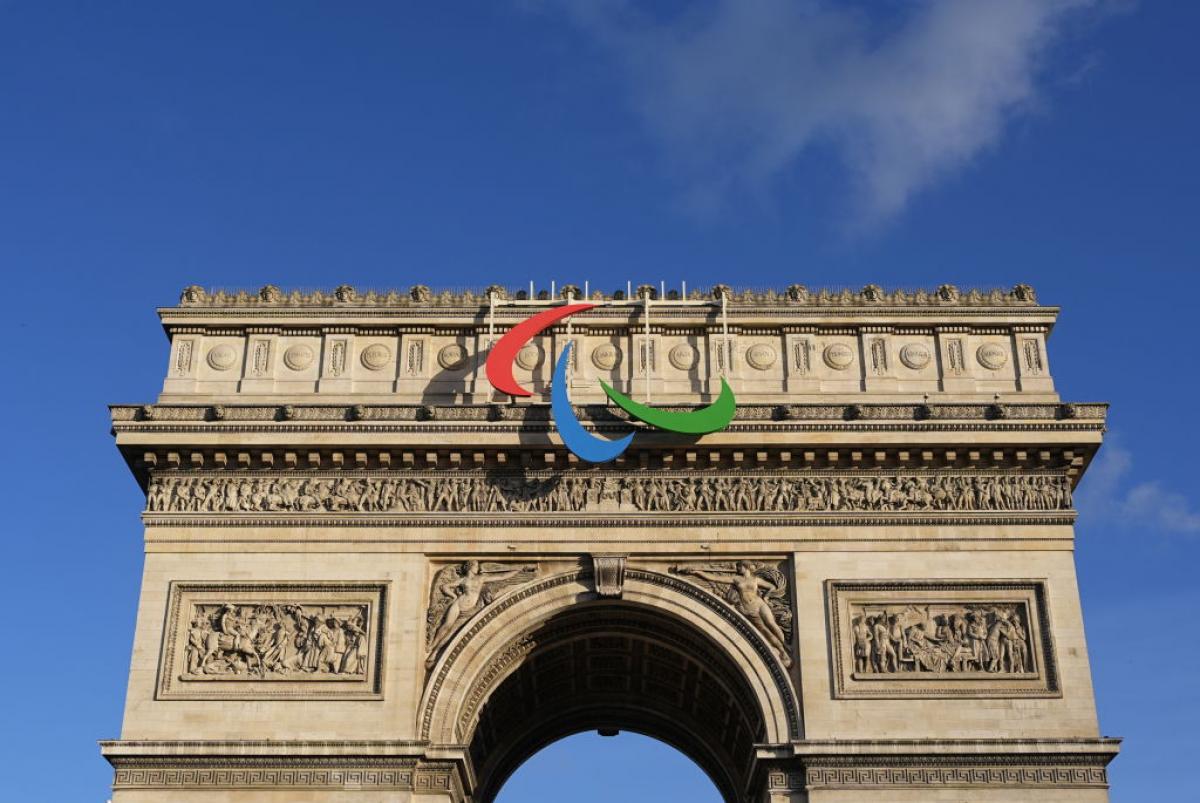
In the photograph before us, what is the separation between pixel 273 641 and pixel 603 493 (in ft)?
21.8

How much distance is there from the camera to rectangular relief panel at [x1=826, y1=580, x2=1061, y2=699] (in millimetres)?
27219

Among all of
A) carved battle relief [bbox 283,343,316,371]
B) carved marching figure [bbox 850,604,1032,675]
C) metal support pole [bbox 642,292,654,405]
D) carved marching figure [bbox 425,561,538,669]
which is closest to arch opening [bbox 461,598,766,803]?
carved marching figure [bbox 425,561,538,669]

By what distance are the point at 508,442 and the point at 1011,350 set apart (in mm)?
10236

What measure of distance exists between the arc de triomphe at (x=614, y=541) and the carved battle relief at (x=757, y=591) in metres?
0.04

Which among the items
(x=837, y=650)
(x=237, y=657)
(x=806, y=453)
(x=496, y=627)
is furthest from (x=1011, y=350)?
(x=237, y=657)

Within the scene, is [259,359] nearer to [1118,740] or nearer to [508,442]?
[508,442]

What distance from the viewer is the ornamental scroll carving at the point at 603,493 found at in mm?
28625

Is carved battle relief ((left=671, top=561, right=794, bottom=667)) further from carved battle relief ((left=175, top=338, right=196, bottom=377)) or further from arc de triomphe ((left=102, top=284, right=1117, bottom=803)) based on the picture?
carved battle relief ((left=175, top=338, right=196, bottom=377))

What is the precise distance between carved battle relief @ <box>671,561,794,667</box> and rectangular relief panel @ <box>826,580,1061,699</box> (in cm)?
84

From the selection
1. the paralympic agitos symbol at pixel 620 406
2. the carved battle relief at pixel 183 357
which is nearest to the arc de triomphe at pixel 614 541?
the carved battle relief at pixel 183 357

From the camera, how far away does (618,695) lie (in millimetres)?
33406

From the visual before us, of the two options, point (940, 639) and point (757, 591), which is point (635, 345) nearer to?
point (757, 591)

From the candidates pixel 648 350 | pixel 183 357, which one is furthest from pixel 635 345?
pixel 183 357

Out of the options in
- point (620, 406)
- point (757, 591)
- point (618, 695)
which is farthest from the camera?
point (618, 695)
